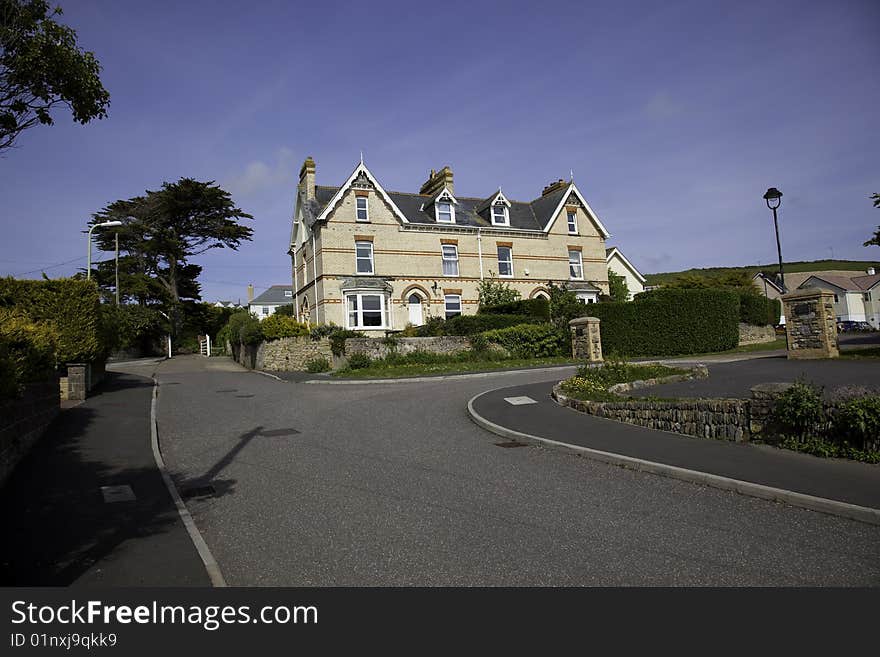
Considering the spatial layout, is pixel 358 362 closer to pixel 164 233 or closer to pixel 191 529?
pixel 191 529

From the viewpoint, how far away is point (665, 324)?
94.7 feet

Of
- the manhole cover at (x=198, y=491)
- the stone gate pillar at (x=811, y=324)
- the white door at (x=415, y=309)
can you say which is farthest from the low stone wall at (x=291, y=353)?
the manhole cover at (x=198, y=491)

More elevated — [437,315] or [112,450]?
[437,315]

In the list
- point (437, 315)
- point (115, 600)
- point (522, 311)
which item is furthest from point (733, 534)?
point (437, 315)

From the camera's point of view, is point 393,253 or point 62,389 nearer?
point 62,389

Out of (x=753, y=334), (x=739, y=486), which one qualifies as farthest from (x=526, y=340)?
(x=739, y=486)

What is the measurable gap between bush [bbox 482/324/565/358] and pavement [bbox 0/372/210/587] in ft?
65.4

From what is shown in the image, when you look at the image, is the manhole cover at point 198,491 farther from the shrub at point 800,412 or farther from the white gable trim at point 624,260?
the white gable trim at point 624,260

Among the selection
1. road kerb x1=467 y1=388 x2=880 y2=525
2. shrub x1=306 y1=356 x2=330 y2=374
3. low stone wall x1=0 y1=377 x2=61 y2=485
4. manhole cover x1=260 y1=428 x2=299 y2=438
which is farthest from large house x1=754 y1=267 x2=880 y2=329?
low stone wall x1=0 y1=377 x2=61 y2=485

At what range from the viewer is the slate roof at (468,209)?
3641cm

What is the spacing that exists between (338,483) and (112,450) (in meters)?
5.13

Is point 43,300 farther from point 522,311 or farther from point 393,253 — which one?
point 522,311

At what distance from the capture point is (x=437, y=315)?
3594cm

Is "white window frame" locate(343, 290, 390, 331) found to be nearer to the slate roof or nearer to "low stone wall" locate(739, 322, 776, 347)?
the slate roof
